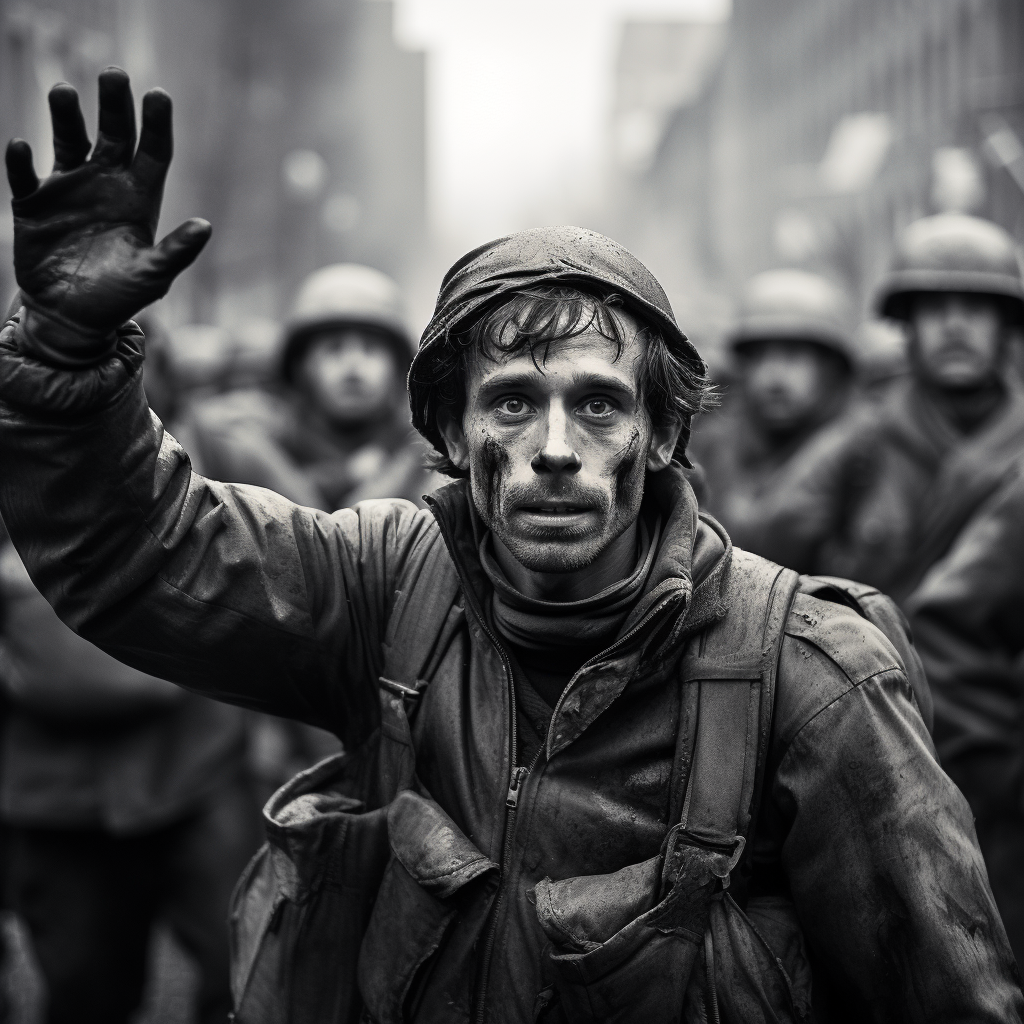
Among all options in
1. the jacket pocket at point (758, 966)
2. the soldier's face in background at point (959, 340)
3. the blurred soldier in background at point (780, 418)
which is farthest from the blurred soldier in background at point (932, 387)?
the jacket pocket at point (758, 966)

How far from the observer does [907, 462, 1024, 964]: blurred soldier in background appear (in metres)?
4.50

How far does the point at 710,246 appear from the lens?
55000 mm

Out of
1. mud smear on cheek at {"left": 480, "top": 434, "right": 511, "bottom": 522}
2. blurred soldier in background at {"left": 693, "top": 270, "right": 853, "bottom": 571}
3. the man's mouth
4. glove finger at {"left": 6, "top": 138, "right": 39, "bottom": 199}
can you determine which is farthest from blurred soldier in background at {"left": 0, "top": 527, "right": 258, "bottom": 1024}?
blurred soldier in background at {"left": 693, "top": 270, "right": 853, "bottom": 571}

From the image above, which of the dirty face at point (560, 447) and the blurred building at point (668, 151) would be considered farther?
the blurred building at point (668, 151)

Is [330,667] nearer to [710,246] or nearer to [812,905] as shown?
[812,905]

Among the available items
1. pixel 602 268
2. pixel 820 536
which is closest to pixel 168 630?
pixel 602 268

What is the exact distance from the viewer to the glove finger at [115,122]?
2.21 meters

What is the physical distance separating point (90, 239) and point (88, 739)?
9.42 ft

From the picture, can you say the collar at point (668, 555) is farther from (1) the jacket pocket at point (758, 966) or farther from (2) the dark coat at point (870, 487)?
(2) the dark coat at point (870, 487)

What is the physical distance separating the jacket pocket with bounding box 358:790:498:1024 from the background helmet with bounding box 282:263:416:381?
5137 mm

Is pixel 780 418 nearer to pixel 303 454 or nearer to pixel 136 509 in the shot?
pixel 303 454

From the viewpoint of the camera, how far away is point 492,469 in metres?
2.60

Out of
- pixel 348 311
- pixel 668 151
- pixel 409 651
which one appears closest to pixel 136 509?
A: pixel 409 651

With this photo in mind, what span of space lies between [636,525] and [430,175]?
88678mm
